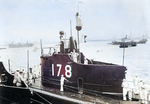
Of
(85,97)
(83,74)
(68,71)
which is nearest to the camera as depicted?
(85,97)

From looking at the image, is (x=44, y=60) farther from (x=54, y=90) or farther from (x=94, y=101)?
(x=94, y=101)

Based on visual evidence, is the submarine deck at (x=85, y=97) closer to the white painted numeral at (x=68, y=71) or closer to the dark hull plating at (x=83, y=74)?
the dark hull plating at (x=83, y=74)

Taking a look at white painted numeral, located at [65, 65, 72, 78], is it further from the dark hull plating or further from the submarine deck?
the submarine deck

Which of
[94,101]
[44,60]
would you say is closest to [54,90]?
[44,60]

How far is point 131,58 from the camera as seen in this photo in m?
23.5

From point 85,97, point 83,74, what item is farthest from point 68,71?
point 85,97

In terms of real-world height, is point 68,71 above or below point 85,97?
above

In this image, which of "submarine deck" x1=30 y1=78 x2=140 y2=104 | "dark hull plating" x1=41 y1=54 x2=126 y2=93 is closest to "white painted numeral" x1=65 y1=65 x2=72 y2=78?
"dark hull plating" x1=41 y1=54 x2=126 y2=93

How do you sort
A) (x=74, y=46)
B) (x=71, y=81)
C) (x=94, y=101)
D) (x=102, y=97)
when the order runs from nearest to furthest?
(x=94, y=101)
(x=102, y=97)
(x=71, y=81)
(x=74, y=46)

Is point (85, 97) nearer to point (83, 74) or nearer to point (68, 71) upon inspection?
point (83, 74)

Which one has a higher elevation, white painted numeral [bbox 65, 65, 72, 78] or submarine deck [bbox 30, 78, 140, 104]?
white painted numeral [bbox 65, 65, 72, 78]

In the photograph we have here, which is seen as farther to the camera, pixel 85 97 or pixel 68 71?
pixel 68 71

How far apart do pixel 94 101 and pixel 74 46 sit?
135 inches

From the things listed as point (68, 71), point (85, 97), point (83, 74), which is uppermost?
point (68, 71)
